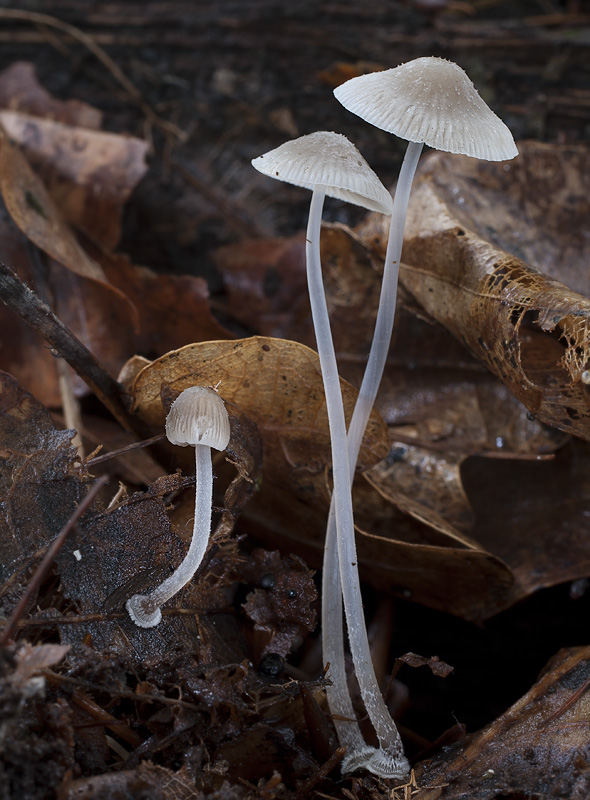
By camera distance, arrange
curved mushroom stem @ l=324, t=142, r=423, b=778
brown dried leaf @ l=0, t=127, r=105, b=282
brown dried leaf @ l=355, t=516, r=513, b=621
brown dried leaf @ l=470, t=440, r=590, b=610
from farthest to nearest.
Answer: brown dried leaf @ l=0, t=127, r=105, b=282 → brown dried leaf @ l=470, t=440, r=590, b=610 → brown dried leaf @ l=355, t=516, r=513, b=621 → curved mushroom stem @ l=324, t=142, r=423, b=778

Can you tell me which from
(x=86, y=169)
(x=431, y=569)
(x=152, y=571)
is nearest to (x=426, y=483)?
(x=431, y=569)

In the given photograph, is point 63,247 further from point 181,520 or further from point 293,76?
point 293,76

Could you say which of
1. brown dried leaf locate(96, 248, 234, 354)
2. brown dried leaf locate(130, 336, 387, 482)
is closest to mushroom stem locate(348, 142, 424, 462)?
brown dried leaf locate(130, 336, 387, 482)

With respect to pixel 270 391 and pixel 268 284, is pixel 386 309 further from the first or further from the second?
pixel 268 284

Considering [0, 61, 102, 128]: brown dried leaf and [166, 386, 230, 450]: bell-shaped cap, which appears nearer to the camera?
[166, 386, 230, 450]: bell-shaped cap

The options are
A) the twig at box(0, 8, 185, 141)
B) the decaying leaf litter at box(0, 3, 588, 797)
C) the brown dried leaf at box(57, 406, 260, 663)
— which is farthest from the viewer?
the twig at box(0, 8, 185, 141)

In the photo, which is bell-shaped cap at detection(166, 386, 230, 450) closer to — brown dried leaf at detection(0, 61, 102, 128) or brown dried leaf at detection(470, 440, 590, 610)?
brown dried leaf at detection(470, 440, 590, 610)

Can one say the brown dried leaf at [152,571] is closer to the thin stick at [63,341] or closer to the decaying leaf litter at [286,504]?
the decaying leaf litter at [286,504]
